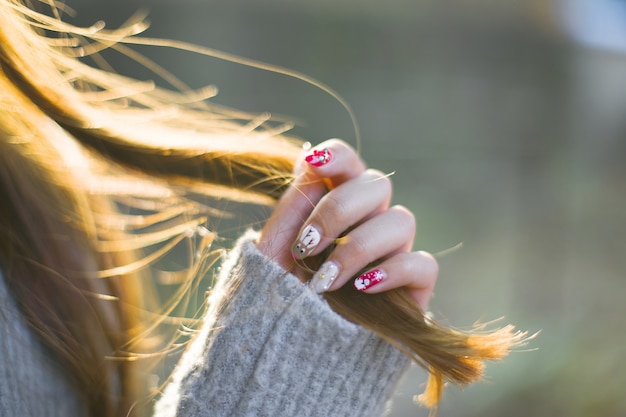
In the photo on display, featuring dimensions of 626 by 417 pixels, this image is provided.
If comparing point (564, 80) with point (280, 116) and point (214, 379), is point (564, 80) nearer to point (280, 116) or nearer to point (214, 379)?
point (280, 116)

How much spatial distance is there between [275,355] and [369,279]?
141 mm

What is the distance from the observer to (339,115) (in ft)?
12.1

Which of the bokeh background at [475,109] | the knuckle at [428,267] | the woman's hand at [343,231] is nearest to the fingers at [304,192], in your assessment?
the woman's hand at [343,231]

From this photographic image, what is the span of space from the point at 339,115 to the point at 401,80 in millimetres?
427

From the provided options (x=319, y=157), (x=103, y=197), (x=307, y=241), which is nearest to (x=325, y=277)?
(x=307, y=241)

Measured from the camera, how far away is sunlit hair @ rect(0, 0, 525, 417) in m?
0.83

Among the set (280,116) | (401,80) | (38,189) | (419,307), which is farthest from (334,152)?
(401,80)

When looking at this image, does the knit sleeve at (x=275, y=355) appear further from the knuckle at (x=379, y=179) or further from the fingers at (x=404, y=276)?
the knuckle at (x=379, y=179)

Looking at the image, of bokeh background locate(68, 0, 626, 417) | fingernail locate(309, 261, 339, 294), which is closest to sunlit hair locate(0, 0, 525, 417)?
fingernail locate(309, 261, 339, 294)

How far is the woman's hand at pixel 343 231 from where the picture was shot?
0.77 m

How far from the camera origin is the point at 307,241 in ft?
2.53

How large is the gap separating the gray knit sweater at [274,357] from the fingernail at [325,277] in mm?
11

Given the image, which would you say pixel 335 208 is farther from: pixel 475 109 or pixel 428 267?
pixel 475 109

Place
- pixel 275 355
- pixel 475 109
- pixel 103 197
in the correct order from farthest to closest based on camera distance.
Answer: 1. pixel 475 109
2. pixel 103 197
3. pixel 275 355
